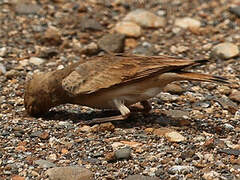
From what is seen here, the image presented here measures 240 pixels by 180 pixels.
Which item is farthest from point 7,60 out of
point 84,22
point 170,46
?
point 170,46

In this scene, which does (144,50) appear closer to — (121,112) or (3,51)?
(3,51)

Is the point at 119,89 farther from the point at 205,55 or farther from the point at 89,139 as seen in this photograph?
the point at 205,55

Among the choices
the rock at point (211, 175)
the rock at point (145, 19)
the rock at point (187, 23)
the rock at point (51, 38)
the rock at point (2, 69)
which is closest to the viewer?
the rock at point (211, 175)

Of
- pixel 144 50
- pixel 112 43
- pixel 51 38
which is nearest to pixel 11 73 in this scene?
pixel 51 38

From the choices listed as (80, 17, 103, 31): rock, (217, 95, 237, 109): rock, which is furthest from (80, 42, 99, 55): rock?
(217, 95, 237, 109): rock

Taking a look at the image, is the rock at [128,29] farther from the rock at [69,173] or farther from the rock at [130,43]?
the rock at [69,173]

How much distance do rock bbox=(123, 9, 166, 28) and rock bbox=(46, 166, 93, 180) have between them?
5.43 m

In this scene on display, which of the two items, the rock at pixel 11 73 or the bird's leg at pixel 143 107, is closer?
the bird's leg at pixel 143 107

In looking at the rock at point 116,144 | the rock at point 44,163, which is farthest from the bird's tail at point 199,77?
the rock at point 44,163

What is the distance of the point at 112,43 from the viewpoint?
9.44 metres

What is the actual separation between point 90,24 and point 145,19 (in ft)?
3.28

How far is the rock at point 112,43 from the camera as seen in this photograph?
9344mm

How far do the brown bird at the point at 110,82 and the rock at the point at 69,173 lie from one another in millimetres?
1214

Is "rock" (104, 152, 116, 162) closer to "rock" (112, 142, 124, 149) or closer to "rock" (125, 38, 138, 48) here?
"rock" (112, 142, 124, 149)
